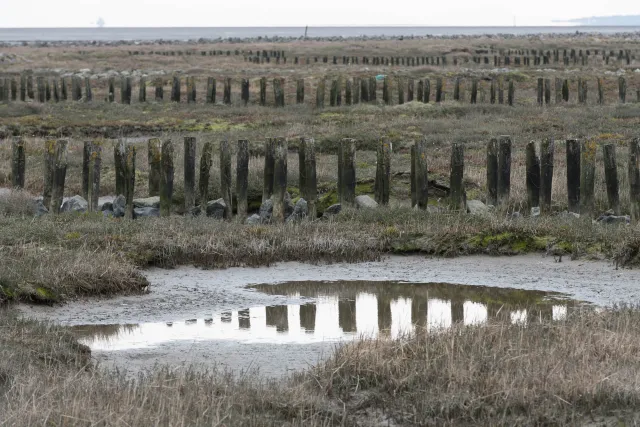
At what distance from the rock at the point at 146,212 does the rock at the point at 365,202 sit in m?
2.99

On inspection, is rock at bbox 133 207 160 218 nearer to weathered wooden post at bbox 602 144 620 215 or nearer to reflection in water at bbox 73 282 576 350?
reflection in water at bbox 73 282 576 350

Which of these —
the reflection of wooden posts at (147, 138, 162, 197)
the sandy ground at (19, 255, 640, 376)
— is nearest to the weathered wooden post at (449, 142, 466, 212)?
the sandy ground at (19, 255, 640, 376)

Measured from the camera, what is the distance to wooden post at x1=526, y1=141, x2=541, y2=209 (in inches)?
563

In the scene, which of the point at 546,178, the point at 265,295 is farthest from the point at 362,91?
the point at 265,295

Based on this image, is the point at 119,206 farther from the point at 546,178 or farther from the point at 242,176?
the point at 546,178

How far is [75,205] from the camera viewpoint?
50.0 ft

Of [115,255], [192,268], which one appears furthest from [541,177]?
[115,255]

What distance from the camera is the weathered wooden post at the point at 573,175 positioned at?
1418 cm

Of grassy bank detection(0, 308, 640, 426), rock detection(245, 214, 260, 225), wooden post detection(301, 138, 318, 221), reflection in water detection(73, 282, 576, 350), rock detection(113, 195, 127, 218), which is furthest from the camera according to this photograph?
rock detection(113, 195, 127, 218)

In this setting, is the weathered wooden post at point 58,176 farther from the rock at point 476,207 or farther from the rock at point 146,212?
the rock at point 476,207

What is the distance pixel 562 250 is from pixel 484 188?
420 cm

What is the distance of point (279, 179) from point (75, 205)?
3256 millimetres

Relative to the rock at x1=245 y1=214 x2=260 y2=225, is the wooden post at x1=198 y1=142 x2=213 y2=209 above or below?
above

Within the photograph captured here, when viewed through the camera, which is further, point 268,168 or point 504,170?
point 268,168
